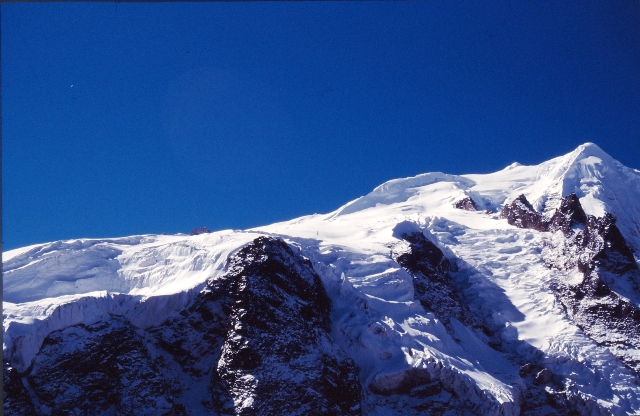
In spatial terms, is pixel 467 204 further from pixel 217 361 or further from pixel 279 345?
pixel 217 361

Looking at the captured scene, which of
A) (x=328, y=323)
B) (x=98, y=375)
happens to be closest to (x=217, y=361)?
(x=98, y=375)

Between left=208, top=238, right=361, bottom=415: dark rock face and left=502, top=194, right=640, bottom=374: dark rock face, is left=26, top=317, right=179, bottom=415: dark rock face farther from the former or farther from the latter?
left=502, top=194, right=640, bottom=374: dark rock face

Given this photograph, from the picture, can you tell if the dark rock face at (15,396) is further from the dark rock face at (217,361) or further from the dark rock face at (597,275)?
the dark rock face at (597,275)

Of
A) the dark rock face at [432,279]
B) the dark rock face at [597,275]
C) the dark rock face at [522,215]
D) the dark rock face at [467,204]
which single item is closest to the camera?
the dark rock face at [597,275]

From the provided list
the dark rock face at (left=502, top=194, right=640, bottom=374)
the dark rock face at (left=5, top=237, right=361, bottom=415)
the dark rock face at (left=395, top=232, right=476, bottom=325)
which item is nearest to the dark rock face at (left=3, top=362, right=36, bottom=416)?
the dark rock face at (left=5, top=237, right=361, bottom=415)

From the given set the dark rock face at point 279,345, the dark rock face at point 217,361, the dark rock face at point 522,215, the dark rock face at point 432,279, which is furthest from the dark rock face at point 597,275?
the dark rock face at point 217,361

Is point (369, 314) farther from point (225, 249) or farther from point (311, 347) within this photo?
point (225, 249)
